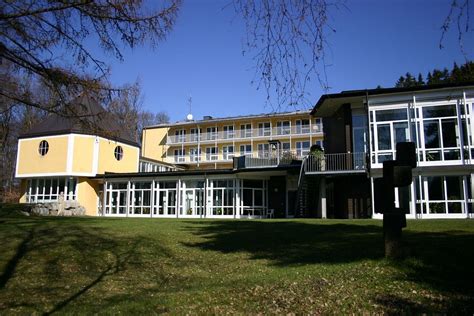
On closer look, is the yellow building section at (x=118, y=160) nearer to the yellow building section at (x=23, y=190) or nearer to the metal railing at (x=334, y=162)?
the yellow building section at (x=23, y=190)

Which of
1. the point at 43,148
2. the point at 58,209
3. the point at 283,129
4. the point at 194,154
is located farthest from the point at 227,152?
the point at 58,209

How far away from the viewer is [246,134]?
51.4 meters

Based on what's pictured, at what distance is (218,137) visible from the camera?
2072 inches

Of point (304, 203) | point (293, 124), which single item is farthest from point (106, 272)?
point (293, 124)

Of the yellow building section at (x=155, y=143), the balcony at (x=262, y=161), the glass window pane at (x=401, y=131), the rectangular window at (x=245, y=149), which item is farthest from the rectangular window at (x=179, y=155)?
the glass window pane at (x=401, y=131)

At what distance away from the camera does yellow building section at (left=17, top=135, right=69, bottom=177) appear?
36.1m

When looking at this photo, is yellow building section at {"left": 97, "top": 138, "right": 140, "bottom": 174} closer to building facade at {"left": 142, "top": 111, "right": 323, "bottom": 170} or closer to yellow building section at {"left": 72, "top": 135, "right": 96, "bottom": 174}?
yellow building section at {"left": 72, "top": 135, "right": 96, "bottom": 174}

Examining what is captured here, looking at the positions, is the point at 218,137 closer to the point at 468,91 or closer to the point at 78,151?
the point at 78,151

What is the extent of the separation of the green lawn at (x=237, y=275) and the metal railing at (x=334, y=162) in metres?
12.6

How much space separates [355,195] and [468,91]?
311 inches

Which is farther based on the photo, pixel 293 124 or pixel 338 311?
pixel 293 124

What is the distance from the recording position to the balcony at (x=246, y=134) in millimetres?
48500

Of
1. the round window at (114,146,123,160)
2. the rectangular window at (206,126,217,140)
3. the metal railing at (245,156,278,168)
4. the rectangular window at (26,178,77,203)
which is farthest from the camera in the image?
the rectangular window at (206,126,217,140)

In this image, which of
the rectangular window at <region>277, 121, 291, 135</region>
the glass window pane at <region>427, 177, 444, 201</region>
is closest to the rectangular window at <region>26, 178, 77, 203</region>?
the rectangular window at <region>277, 121, 291, 135</region>
